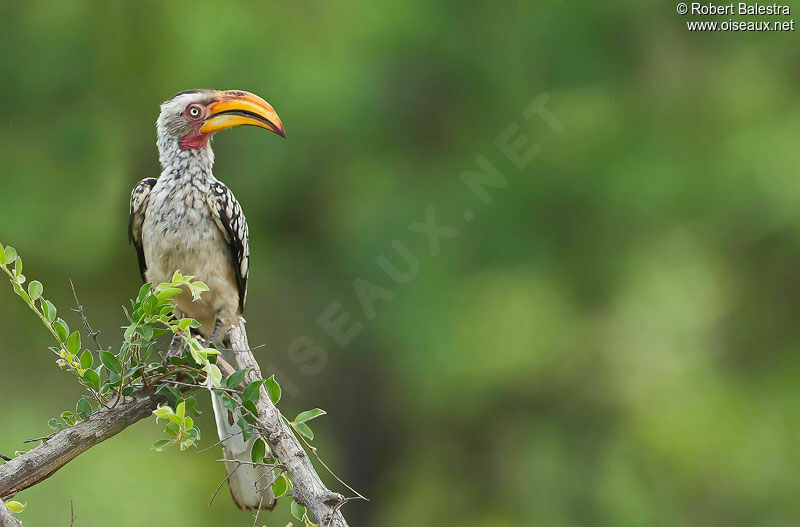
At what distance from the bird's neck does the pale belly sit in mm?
100

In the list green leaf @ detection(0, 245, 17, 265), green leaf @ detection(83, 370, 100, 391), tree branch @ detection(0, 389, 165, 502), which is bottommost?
tree branch @ detection(0, 389, 165, 502)

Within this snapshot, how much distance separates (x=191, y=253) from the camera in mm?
2877

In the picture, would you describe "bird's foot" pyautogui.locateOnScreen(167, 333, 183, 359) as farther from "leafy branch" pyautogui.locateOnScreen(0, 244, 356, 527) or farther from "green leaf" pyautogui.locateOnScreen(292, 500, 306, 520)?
"green leaf" pyautogui.locateOnScreen(292, 500, 306, 520)

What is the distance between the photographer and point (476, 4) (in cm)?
538

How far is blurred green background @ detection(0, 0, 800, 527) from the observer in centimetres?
498

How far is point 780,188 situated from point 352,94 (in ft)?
7.92

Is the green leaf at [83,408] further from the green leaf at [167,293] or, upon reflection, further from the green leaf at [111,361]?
the green leaf at [167,293]

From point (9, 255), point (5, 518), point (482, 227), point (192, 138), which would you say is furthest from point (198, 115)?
point (482, 227)

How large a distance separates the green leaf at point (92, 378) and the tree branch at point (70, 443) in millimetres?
117

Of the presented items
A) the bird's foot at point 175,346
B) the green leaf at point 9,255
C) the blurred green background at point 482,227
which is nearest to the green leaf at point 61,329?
the green leaf at point 9,255

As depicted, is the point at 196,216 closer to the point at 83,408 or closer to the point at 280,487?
the point at 83,408

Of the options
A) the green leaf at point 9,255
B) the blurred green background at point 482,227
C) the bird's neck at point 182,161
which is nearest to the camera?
the green leaf at point 9,255

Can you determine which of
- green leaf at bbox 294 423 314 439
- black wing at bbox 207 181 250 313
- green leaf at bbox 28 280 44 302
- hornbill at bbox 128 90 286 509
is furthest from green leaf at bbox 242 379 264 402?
black wing at bbox 207 181 250 313

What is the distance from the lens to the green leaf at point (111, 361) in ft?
7.02
